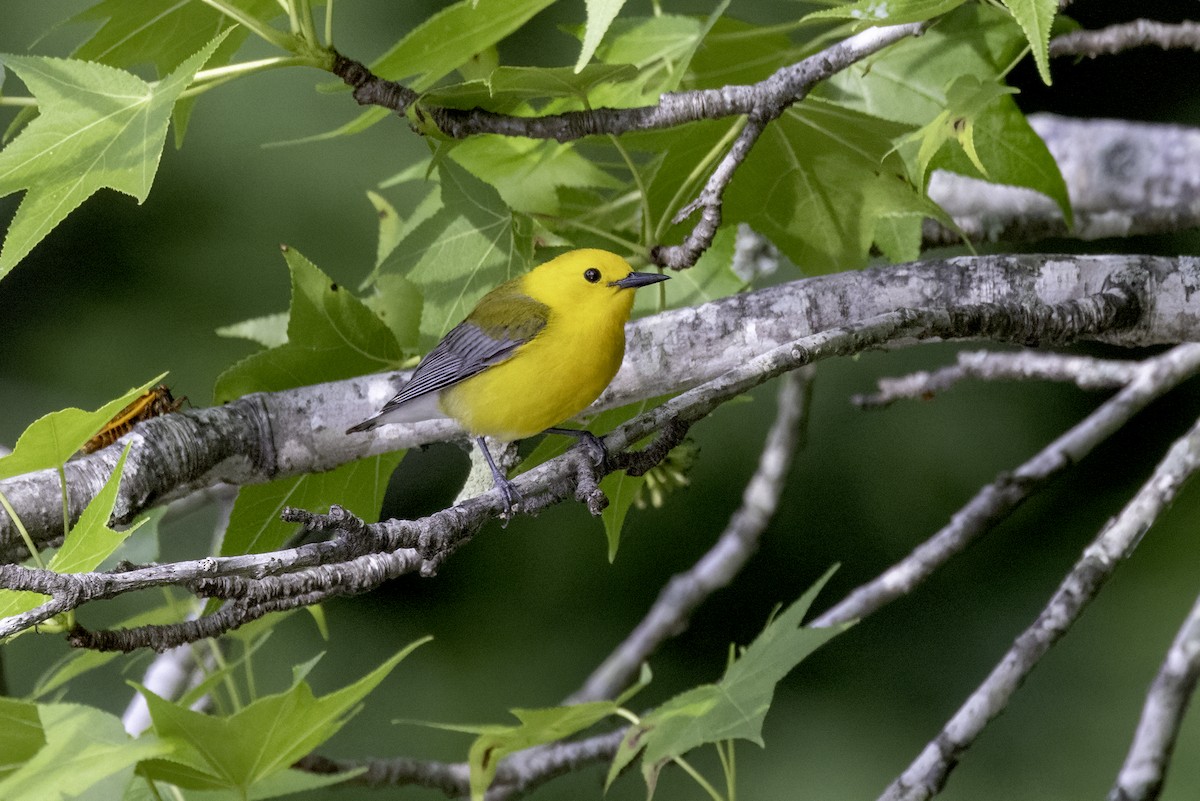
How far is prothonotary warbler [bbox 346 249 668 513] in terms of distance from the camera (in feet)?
5.74

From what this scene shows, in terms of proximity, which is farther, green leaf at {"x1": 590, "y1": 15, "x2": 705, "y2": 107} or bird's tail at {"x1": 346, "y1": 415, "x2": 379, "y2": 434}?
green leaf at {"x1": 590, "y1": 15, "x2": 705, "y2": 107}

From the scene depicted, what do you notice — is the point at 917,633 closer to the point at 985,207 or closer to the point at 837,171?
the point at 985,207

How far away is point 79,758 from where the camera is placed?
1286 millimetres

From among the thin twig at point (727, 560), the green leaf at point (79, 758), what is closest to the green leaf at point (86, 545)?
the green leaf at point (79, 758)

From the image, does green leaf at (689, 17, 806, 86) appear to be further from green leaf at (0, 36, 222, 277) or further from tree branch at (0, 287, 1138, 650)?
green leaf at (0, 36, 222, 277)

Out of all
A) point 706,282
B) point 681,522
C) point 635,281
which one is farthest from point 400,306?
point 681,522

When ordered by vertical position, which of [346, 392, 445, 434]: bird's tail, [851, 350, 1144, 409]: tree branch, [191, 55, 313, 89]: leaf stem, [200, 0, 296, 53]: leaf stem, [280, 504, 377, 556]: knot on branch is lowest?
[851, 350, 1144, 409]: tree branch

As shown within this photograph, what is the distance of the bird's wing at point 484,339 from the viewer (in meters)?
1.83

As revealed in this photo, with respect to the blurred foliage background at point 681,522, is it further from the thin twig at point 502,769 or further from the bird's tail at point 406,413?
the bird's tail at point 406,413

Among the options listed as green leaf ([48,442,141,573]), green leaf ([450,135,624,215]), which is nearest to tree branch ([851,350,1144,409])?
green leaf ([450,135,624,215])

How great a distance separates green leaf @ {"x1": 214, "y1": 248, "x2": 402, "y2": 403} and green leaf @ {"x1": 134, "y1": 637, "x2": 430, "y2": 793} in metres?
0.61

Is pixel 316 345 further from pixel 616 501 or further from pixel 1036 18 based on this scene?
pixel 1036 18

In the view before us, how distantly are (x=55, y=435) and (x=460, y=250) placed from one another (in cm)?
80

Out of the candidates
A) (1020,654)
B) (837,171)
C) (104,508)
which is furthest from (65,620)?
(1020,654)
